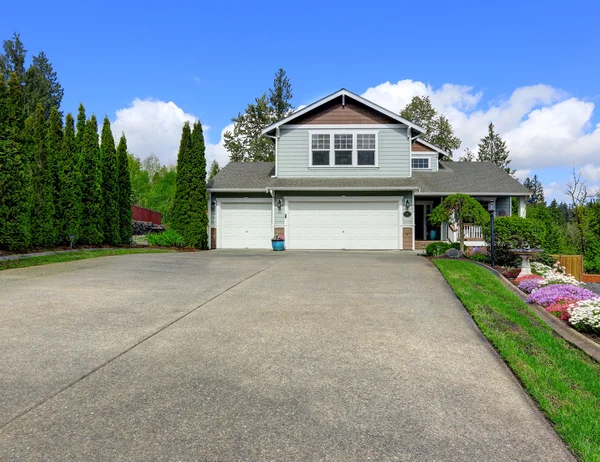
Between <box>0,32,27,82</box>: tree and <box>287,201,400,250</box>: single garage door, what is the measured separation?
114 ft

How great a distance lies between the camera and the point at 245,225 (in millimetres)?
17531

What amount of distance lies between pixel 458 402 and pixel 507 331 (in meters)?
2.20

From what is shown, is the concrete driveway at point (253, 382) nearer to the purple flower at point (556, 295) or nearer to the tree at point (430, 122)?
the purple flower at point (556, 295)

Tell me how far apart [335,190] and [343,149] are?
7.17 ft

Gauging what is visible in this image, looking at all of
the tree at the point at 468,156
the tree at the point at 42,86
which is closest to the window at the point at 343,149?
the tree at the point at 42,86

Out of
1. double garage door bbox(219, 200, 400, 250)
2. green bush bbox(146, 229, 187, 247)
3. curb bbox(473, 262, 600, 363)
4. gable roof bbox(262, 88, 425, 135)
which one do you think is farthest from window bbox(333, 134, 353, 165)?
curb bbox(473, 262, 600, 363)

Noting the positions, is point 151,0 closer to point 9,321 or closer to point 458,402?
point 9,321

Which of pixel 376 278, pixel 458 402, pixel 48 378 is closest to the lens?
pixel 458 402

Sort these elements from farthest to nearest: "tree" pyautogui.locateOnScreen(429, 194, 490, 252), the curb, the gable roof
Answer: the gable roof → "tree" pyautogui.locateOnScreen(429, 194, 490, 252) → the curb

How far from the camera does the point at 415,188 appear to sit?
16000mm

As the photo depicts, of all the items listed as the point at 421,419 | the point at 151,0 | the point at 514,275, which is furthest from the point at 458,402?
the point at 151,0

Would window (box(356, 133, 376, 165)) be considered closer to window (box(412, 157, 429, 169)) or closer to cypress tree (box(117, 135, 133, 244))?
window (box(412, 157, 429, 169))

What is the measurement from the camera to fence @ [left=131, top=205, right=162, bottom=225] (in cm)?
2414

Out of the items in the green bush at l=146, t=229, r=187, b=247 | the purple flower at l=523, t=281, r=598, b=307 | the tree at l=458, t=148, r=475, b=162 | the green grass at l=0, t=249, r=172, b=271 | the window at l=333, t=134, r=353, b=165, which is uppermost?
the tree at l=458, t=148, r=475, b=162
